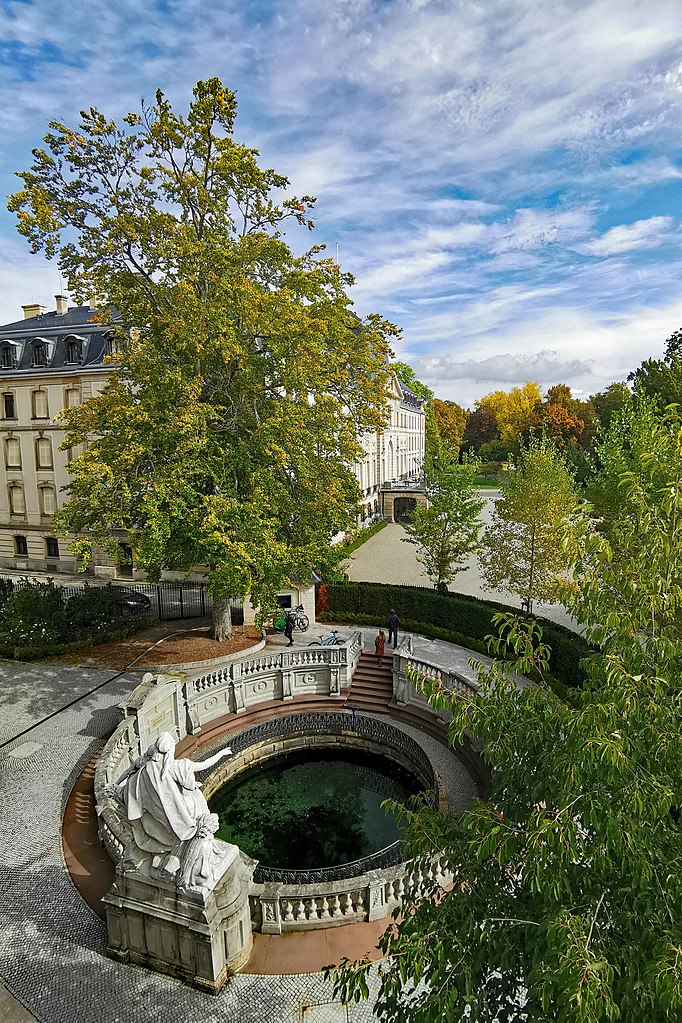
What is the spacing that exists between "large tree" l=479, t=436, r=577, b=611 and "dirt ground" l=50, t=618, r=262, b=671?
1062cm

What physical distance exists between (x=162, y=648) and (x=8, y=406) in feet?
78.5

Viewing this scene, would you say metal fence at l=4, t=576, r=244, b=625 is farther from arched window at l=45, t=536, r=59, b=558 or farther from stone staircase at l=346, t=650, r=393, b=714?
arched window at l=45, t=536, r=59, b=558

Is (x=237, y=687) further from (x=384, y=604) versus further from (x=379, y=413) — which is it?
(x=379, y=413)

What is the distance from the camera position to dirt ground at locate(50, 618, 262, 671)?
20.1 m

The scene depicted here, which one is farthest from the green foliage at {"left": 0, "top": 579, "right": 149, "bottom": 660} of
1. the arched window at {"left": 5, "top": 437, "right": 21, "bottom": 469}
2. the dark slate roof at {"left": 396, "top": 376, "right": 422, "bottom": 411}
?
the dark slate roof at {"left": 396, "top": 376, "right": 422, "bottom": 411}

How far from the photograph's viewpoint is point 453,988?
418cm

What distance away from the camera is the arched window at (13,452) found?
119 ft

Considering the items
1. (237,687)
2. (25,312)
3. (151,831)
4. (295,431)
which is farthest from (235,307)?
(25,312)

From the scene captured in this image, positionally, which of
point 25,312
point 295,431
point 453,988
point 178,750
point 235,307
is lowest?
point 178,750

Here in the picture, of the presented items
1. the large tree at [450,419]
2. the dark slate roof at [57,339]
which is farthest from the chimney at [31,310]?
the large tree at [450,419]

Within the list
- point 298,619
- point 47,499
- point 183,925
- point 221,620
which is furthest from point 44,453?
point 183,925

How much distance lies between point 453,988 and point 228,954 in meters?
6.27

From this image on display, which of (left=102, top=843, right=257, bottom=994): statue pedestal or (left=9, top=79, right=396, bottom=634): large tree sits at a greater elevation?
(left=9, top=79, right=396, bottom=634): large tree

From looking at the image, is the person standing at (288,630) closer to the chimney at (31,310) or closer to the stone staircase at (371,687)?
the stone staircase at (371,687)
